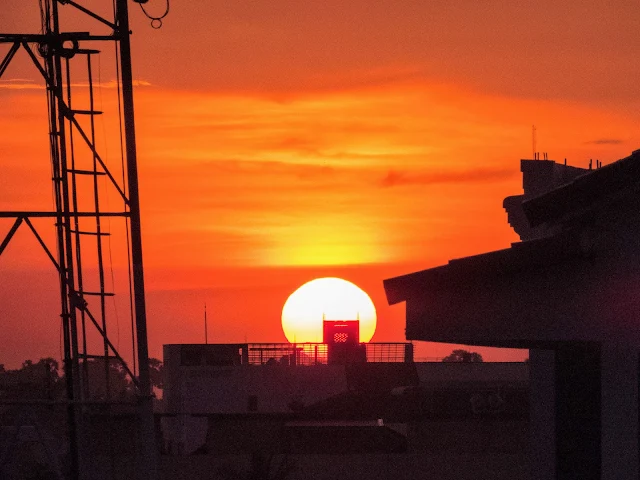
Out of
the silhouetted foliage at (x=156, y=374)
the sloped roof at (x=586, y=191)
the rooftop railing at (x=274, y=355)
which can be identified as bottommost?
the silhouetted foliage at (x=156, y=374)

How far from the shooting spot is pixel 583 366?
504 inches

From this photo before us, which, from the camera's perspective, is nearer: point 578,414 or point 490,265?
point 490,265

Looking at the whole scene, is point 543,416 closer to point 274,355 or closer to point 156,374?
point 274,355

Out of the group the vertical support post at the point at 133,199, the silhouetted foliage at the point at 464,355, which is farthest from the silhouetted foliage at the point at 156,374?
the vertical support post at the point at 133,199

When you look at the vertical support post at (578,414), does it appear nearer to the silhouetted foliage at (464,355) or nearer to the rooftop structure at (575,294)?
the rooftop structure at (575,294)

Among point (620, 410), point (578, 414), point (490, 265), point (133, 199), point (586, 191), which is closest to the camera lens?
point (586, 191)

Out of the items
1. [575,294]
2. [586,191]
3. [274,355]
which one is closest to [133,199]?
[575,294]

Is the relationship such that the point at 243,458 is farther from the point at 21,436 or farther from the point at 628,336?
the point at 628,336

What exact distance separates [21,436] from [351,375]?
2758 cm

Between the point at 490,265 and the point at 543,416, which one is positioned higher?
the point at 490,265

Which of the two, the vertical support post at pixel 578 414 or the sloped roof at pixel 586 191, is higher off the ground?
the sloped roof at pixel 586 191

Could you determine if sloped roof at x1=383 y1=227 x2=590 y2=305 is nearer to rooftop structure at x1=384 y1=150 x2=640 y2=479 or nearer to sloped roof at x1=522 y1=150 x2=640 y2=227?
rooftop structure at x1=384 y1=150 x2=640 y2=479

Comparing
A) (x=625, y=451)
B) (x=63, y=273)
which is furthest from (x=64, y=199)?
(x=625, y=451)

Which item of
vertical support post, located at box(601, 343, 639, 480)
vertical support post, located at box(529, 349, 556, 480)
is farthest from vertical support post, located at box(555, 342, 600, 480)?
vertical support post, located at box(601, 343, 639, 480)
